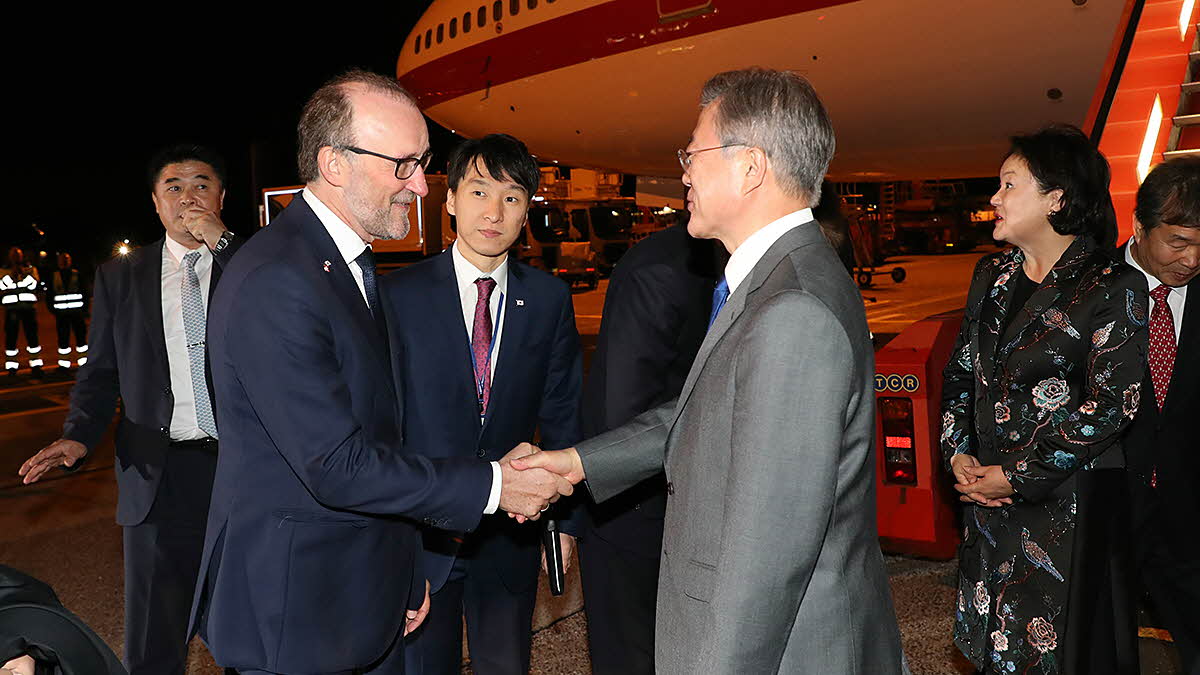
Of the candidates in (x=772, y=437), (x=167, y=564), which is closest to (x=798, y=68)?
(x=167, y=564)

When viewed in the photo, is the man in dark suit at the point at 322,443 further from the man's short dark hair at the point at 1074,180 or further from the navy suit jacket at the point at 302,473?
the man's short dark hair at the point at 1074,180

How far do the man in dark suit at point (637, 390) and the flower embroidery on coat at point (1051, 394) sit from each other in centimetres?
98

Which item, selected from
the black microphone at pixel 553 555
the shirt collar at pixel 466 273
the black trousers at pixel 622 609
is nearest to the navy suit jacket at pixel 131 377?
the shirt collar at pixel 466 273

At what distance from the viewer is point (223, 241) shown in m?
3.21

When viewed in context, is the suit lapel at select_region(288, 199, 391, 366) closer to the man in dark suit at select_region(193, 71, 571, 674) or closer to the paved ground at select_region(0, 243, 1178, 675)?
the man in dark suit at select_region(193, 71, 571, 674)

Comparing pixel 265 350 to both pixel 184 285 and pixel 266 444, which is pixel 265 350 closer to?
pixel 266 444

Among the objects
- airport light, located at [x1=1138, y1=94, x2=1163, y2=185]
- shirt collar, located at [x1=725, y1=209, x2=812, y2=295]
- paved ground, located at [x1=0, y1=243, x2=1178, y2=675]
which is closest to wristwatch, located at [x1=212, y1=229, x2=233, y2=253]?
paved ground, located at [x1=0, y1=243, x2=1178, y2=675]

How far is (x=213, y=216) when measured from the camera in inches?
133

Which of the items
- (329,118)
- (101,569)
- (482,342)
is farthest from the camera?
(101,569)

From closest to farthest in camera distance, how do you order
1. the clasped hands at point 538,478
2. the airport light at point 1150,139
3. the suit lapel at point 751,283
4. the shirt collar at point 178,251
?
the suit lapel at point 751,283 < the clasped hands at point 538,478 < the shirt collar at point 178,251 < the airport light at point 1150,139

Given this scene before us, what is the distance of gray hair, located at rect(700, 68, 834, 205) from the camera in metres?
1.74

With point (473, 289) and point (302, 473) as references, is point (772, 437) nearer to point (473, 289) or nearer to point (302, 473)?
point (302, 473)

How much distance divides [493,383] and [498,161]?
0.72 metres

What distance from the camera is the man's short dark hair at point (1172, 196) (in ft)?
10.2
